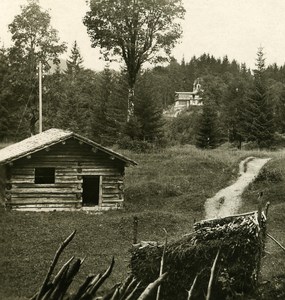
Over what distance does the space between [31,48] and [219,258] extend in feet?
131

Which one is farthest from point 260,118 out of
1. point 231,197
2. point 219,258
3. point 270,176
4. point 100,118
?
point 219,258

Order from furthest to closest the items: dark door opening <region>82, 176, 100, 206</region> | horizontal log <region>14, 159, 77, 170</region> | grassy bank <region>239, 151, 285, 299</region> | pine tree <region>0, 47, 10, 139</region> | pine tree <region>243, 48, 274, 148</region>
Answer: pine tree <region>0, 47, 10, 139</region> < pine tree <region>243, 48, 274, 148</region> < dark door opening <region>82, 176, 100, 206</region> < horizontal log <region>14, 159, 77, 170</region> < grassy bank <region>239, 151, 285, 299</region>

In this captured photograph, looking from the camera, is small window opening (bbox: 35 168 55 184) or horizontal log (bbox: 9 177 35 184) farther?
small window opening (bbox: 35 168 55 184)

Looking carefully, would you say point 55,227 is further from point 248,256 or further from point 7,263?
point 248,256

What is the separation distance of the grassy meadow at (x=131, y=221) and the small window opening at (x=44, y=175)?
2.59 metres

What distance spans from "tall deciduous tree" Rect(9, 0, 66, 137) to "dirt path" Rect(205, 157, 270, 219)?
2225cm

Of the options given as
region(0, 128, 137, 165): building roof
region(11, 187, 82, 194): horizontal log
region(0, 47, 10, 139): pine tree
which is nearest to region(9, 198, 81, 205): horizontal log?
region(11, 187, 82, 194): horizontal log

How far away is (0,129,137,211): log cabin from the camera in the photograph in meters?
24.1

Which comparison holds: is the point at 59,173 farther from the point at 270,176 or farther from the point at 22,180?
the point at 270,176

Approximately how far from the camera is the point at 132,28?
4269 centimetres

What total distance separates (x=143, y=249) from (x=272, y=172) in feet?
65.1

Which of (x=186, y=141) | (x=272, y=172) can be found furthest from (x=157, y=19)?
(x=186, y=141)

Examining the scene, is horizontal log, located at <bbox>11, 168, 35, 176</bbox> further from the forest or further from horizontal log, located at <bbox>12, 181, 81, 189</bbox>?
the forest

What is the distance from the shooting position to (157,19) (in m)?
43.6
